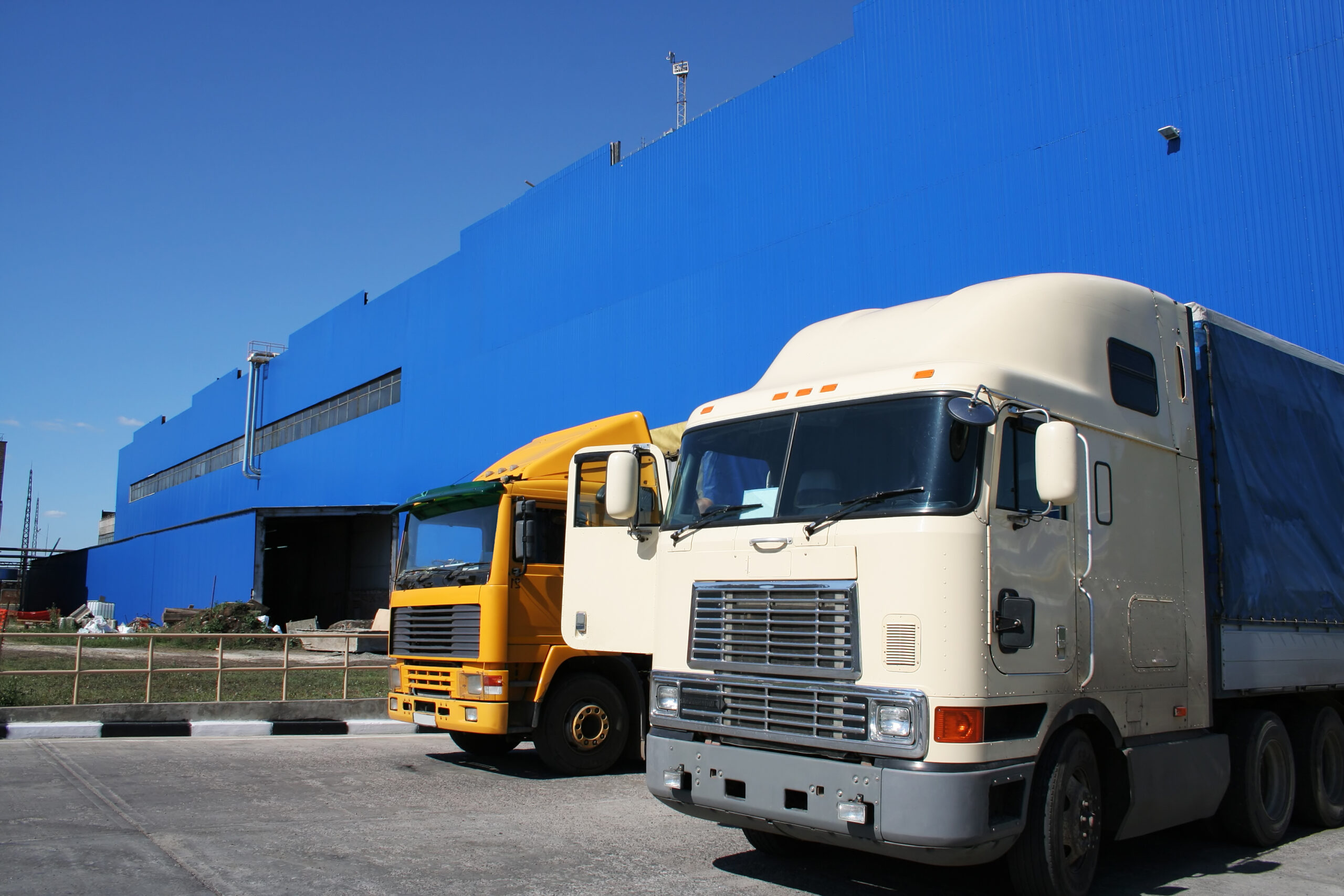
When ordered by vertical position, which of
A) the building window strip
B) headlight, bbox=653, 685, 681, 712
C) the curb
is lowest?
the curb

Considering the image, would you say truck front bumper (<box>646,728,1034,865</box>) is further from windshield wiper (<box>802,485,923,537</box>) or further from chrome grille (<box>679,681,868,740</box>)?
windshield wiper (<box>802,485,923,537</box>)

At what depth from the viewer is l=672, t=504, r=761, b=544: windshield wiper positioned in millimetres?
5668

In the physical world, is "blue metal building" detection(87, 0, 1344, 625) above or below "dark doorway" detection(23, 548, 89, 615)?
above

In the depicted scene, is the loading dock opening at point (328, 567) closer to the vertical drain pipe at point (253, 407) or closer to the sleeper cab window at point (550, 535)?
the vertical drain pipe at point (253, 407)

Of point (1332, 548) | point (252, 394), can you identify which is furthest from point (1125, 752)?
point (252, 394)

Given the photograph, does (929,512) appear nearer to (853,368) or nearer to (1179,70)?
(853,368)

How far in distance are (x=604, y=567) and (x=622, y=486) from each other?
1.67m

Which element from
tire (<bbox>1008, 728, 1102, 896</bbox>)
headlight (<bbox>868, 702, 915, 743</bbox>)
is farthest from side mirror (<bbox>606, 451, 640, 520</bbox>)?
tire (<bbox>1008, 728, 1102, 896</bbox>)

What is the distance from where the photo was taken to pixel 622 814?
7625mm

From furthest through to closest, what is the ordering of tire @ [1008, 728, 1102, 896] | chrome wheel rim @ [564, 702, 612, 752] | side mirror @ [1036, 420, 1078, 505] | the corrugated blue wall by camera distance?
the corrugated blue wall → chrome wheel rim @ [564, 702, 612, 752] → tire @ [1008, 728, 1102, 896] → side mirror @ [1036, 420, 1078, 505]

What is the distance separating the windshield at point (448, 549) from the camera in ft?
31.4

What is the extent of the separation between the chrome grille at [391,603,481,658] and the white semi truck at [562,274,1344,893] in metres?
3.09

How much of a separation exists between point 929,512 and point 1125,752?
1988 mm

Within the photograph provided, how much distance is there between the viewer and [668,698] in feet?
19.1
